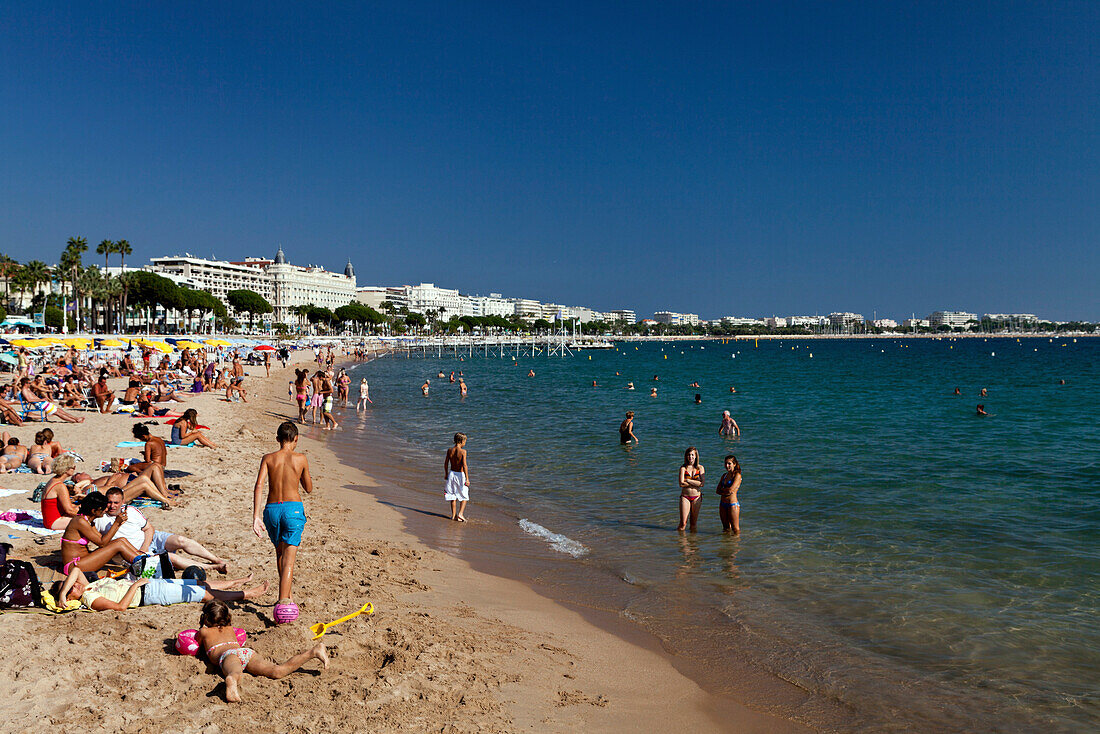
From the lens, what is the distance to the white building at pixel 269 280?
14338cm

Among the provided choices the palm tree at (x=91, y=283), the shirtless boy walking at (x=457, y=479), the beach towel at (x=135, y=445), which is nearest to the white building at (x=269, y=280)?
the palm tree at (x=91, y=283)

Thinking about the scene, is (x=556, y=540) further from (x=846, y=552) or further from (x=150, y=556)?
(x=150, y=556)

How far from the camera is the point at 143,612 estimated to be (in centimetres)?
541

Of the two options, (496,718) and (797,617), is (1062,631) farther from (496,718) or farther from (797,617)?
(496,718)

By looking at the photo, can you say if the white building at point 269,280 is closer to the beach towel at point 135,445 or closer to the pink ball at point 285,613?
the beach towel at point 135,445

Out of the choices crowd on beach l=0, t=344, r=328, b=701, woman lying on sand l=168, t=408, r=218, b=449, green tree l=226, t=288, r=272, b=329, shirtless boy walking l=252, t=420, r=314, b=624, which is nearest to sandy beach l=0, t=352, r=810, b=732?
crowd on beach l=0, t=344, r=328, b=701

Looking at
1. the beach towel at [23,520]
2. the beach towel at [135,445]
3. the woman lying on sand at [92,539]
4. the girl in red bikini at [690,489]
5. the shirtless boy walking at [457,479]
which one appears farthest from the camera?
the beach towel at [135,445]

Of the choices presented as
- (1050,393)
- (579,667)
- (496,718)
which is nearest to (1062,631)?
(579,667)

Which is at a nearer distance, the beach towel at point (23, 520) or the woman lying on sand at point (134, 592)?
the woman lying on sand at point (134, 592)

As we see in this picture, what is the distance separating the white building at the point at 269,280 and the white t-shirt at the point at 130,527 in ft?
441

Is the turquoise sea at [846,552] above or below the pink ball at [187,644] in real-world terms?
below

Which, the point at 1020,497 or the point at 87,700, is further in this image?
the point at 1020,497

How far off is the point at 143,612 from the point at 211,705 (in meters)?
1.71

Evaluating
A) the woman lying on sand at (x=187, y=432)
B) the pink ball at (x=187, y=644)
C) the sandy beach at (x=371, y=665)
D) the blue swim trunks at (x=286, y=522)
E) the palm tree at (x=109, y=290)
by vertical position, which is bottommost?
the sandy beach at (x=371, y=665)
